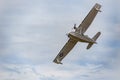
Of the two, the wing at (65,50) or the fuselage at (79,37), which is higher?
the wing at (65,50)

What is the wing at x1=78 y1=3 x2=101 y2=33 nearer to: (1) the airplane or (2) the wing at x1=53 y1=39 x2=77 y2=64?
(1) the airplane

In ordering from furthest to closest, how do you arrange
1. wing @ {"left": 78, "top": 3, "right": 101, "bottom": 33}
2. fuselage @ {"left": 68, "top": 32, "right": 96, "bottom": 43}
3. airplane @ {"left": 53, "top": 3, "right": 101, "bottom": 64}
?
wing @ {"left": 78, "top": 3, "right": 101, "bottom": 33} → airplane @ {"left": 53, "top": 3, "right": 101, "bottom": 64} → fuselage @ {"left": 68, "top": 32, "right": 96, "bottom": 43}

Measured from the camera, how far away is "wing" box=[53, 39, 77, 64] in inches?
4643

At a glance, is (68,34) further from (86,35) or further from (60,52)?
(60,52)

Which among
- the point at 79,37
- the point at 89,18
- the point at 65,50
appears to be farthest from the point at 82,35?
the point at 65,50

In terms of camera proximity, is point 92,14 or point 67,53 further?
point 67,53

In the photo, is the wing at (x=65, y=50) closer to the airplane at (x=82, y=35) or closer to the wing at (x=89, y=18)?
the airplane at (x=82, y=35)

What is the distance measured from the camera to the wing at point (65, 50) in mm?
117938

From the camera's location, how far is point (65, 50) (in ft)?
394

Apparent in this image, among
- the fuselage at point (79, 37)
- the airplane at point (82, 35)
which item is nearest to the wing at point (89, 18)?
the airplane at point (82, 35)

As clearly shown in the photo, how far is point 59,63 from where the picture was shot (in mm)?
118750

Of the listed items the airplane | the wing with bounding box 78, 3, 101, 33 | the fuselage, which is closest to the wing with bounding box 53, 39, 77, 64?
the airplane

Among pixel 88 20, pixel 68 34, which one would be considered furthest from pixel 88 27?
pixel 68 34

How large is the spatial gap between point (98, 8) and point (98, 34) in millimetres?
7270
